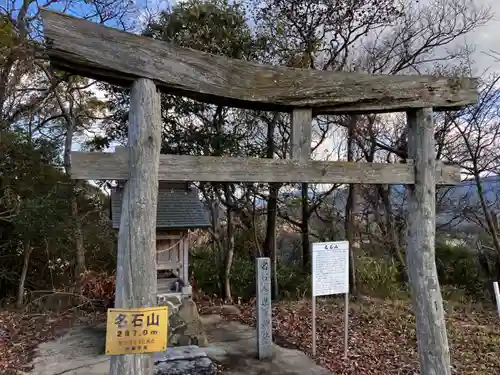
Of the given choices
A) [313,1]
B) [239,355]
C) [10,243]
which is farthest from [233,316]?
[313,1]

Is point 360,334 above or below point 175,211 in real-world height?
below

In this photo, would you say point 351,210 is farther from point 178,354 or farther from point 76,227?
point 76,227

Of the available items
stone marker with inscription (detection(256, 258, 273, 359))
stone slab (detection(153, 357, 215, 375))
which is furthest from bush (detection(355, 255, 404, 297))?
stone slab (detection(153, 357, 215, 375))

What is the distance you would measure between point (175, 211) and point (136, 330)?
3259 millimetres

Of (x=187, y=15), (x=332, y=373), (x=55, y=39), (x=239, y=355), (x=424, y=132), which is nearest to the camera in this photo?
(x=55, y=39)

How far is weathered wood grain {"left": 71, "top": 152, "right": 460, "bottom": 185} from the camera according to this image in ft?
8.02

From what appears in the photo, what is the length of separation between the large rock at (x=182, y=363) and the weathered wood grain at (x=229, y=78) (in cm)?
281

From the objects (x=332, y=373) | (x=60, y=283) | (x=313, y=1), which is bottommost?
(x=332, y=373)

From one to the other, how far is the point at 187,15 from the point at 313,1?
236 cm

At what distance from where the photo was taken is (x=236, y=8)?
682cm

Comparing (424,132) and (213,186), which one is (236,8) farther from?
(424,132)

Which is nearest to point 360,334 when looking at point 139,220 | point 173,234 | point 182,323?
point 182,323

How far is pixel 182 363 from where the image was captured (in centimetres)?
411

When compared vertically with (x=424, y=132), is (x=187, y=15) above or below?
above
